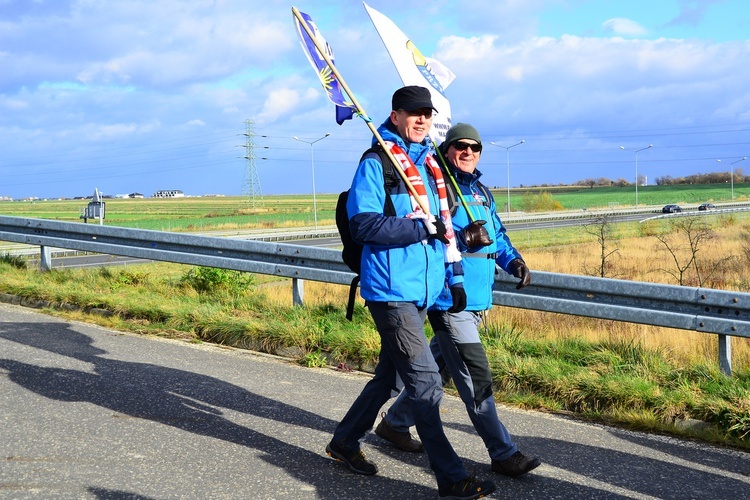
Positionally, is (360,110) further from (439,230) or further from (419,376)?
(419,376)

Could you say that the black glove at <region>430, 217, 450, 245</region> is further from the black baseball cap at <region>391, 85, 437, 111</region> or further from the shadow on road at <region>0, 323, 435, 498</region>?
the shadow on road at <region>0, 323, 435, 498</region>

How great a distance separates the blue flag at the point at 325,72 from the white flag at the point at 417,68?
0.50 meters

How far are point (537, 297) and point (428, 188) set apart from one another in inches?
99.7

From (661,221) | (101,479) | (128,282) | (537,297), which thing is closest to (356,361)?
(537,297)

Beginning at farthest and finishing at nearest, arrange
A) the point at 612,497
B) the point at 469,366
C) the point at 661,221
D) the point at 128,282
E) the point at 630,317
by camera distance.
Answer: the point at 661,221, the point at 128,282, the point at 630,317, the point at 469,366, the point at 612,497

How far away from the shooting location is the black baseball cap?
159 inches

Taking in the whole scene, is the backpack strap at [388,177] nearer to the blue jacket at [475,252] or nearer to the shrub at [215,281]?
the blue jacket at [475,252]

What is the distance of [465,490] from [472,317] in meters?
0.97

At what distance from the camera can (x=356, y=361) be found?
664 centimetres

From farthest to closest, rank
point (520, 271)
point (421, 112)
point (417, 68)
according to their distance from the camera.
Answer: point (417, 68)
point (520, 271)
point (421, 112)

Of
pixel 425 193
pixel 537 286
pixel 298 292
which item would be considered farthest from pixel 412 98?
pixel 298 292

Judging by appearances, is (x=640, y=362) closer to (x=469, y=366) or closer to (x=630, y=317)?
(x=630, y=317)

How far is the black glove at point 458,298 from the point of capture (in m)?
4.20

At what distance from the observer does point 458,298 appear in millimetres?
4199
